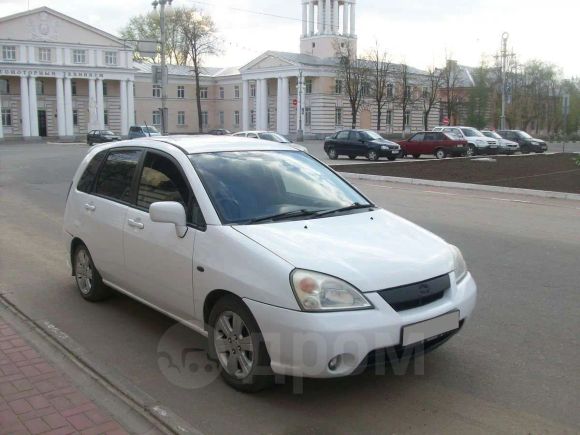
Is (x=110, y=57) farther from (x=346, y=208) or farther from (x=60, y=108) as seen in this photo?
(x=346, y=208)

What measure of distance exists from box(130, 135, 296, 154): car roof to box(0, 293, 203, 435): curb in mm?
1777

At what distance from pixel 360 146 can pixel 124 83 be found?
56.2m

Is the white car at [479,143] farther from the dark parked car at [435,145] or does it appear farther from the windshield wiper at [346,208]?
the windshield wiper at [346,208]

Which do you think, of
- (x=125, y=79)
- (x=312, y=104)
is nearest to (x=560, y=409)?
(x=312, y=104)

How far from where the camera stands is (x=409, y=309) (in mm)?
3758

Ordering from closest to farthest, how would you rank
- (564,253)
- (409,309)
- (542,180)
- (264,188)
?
(409,309) < (264,188) < (564,253) < (542,180)

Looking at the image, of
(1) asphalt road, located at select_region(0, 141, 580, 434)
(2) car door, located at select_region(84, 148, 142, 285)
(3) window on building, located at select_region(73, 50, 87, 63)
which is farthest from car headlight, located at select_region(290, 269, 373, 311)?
(3) window on building, located at select_region(73, 50, 87, 63)

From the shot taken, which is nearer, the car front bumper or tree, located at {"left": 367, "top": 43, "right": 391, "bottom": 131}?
the car front bumper

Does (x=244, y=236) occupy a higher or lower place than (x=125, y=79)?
lower

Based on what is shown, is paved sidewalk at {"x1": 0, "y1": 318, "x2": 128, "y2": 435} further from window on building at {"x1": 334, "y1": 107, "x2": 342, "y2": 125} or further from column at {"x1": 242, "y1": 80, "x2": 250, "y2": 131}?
column at {"x1": 242, "y1": 80, "x2": 250, "y2": 131}

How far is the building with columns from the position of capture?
7306 cm

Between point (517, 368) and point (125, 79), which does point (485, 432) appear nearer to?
point (517, 368)

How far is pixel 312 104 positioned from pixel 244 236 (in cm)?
7517

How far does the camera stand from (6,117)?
3012 inches
